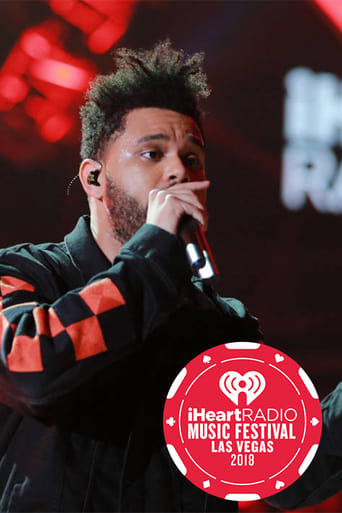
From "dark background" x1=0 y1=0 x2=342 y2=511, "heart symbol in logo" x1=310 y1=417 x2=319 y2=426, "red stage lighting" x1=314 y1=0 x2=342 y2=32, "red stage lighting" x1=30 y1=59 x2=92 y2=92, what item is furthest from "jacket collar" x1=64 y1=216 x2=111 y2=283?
"red stage lighting" x1=314 y1=0 x2=342 y2=32

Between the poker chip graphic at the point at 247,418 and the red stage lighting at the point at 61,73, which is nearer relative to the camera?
the poker chip graphic at the point at 247,418

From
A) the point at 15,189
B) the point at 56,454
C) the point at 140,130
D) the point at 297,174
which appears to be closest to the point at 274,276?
the point at 297,174

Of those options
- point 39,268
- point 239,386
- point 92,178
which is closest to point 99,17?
point 92,178

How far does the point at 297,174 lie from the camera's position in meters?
2.41

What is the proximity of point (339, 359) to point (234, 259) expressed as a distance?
698 millimetres

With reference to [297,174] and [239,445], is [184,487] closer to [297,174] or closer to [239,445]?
[239,445]

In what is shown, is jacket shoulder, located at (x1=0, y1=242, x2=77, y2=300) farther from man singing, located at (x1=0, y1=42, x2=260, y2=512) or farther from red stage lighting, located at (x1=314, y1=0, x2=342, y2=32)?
red stage lighting, located at (x1=314, y1=0, x2=342, y2=32)

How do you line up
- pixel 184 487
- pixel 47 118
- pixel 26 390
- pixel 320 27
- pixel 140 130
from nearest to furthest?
pixel 26 390, pixel 184 487, pixel 140 130, pixel 47 118, pixel 320 27

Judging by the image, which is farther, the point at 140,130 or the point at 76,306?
the point at 140,130

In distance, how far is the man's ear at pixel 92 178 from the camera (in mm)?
1051

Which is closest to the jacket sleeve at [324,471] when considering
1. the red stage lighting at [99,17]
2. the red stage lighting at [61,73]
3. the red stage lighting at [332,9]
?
the red stage lighting at [61,73]

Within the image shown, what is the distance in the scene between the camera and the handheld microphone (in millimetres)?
782

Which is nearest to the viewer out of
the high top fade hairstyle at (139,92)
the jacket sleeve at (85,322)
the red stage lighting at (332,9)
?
the jacket sleeve at (85,322)

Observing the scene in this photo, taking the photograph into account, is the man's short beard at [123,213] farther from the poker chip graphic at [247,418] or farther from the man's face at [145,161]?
the poker chip graphic at [247,418]
